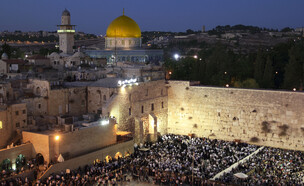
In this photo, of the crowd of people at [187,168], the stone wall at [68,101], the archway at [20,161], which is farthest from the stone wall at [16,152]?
the stone wall at [68,101]

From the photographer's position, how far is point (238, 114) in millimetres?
28906

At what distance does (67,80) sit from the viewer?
31266mm

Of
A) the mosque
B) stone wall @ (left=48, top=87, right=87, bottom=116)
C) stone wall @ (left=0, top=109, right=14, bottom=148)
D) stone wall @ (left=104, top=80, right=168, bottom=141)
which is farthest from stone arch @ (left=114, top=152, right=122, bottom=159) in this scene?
the mosque

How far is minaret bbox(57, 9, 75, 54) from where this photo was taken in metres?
46.9

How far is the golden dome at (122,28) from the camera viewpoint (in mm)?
43625

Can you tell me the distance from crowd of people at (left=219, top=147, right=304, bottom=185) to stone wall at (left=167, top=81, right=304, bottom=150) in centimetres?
192

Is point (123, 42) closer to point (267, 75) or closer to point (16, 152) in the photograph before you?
point (267, 75)

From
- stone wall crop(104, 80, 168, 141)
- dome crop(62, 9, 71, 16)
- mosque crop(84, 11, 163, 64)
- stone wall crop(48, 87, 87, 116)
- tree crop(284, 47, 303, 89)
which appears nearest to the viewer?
stone wall crop(48, 87, 87, 116)

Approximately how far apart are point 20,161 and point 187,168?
848 centimetres

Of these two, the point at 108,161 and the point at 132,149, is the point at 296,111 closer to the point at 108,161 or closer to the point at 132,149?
the point at 132,149

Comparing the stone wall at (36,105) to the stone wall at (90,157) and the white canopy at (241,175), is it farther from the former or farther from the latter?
the white canopy at (241,175)

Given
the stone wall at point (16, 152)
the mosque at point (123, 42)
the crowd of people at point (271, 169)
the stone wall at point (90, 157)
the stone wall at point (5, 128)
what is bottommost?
the crowd of people at point (271, 169)

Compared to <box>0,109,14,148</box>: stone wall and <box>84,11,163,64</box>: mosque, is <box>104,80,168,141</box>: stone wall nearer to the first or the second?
<box>0,109,14,148</box>: stone wall

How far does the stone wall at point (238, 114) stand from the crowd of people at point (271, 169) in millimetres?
1924
